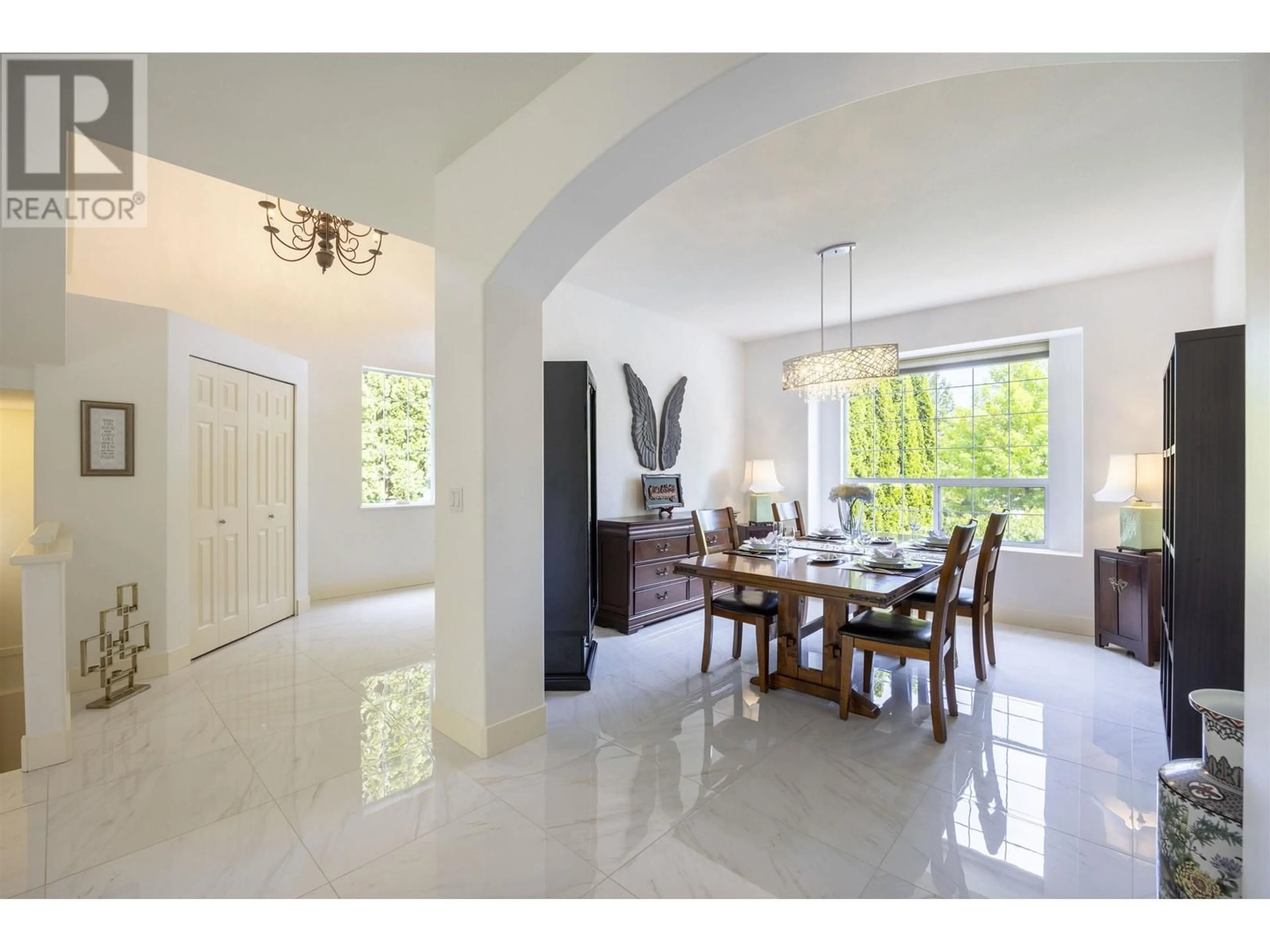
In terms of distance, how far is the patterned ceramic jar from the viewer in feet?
4.37

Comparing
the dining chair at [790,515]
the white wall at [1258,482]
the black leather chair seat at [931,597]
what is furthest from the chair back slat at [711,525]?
the white wall at [1258,482]

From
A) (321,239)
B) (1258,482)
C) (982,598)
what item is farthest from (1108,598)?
(321,239)

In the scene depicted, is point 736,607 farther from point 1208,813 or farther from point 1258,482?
point 1258,482

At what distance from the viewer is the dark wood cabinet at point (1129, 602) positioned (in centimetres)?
334

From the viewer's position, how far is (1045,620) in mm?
4227

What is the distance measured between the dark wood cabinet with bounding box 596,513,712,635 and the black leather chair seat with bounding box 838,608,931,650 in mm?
1775

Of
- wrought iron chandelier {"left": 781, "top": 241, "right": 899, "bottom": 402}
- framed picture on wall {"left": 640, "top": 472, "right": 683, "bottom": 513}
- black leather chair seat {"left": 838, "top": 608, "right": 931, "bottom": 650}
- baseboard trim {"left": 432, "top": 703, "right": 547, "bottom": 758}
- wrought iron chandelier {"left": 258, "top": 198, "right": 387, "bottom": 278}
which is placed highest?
wrought iron chandelier {"left": 258, "top": 198, "right": 387, "bottom": 278}

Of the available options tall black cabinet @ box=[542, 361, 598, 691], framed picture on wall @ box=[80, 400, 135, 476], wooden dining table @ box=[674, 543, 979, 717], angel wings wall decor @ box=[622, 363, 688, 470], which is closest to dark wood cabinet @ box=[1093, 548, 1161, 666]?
wooden dining table @ box=[674, 543, 979, 717]

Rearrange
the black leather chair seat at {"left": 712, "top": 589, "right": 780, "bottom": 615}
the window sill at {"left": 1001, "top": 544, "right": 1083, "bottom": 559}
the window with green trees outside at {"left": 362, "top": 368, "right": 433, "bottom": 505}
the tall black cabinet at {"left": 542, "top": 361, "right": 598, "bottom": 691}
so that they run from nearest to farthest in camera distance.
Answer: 1. the black leather chair seat at {"left": 712, "top": 589, "right": 780, "bottom": 615}
2. the tall black cabinet at {"left": 542, "top": 361, "right": 598, "bottom": 691}
3. the window sill at {"left": 1001, "top": 544, "right": 1083, "bottom": 559}
4. the window with green trees outside at {"left": 362, "top": 368, "right": 433, "bottom": 505}

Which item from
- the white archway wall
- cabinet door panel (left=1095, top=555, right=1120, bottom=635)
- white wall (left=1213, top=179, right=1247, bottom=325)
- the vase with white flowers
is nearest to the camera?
the white archway wall

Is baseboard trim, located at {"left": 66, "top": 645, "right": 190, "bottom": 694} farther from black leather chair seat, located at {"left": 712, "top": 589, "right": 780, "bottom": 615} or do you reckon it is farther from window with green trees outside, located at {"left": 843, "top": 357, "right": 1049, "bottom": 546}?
window with green trees outside, located at {"left": 843, "top": 357, "right": 1049, "bottom": 546}

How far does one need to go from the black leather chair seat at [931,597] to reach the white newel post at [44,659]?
402cm
